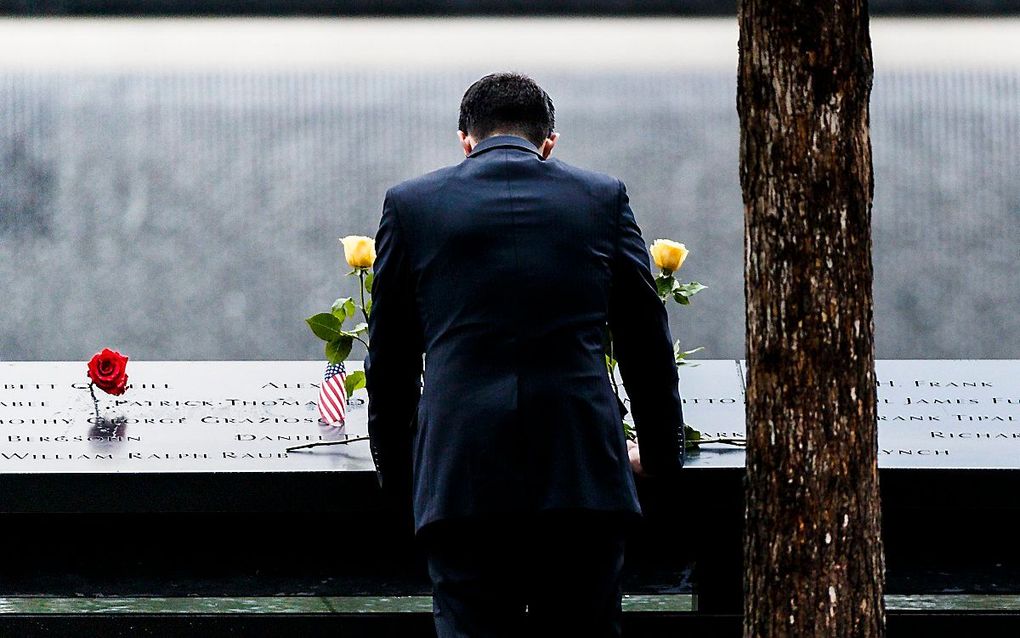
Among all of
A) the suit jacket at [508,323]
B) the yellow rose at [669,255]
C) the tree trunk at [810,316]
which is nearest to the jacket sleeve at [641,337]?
the suit jacket at [508,323]

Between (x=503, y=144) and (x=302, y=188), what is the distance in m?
3.31

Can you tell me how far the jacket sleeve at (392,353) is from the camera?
1.51 m

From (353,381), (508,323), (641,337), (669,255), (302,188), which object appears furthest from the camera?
(302,188)

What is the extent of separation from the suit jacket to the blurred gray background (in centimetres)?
320

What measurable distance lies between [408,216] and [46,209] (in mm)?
3650

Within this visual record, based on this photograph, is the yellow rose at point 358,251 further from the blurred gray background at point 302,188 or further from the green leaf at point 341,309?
the blurred gray background at point 302,188

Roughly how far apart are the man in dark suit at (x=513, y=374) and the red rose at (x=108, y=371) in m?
0.94

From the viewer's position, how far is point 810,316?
149 centimetres

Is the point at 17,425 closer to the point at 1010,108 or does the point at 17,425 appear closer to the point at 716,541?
the point at 716,541

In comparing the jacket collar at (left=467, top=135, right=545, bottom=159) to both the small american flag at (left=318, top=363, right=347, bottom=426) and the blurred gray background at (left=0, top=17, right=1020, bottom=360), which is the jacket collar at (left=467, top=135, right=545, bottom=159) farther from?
the blurred gray background at (left=0, top=17, right=1020, bottom=360)

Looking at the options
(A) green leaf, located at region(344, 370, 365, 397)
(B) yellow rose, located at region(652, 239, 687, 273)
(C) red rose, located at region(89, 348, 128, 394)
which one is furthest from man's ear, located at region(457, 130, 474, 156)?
(C) red rose, located at region(89, 348, 128, 394)

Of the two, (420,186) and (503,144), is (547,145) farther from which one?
(420,186)

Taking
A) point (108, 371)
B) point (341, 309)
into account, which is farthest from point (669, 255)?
point (108, 371)

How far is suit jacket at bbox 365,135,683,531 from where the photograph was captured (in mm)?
1457
